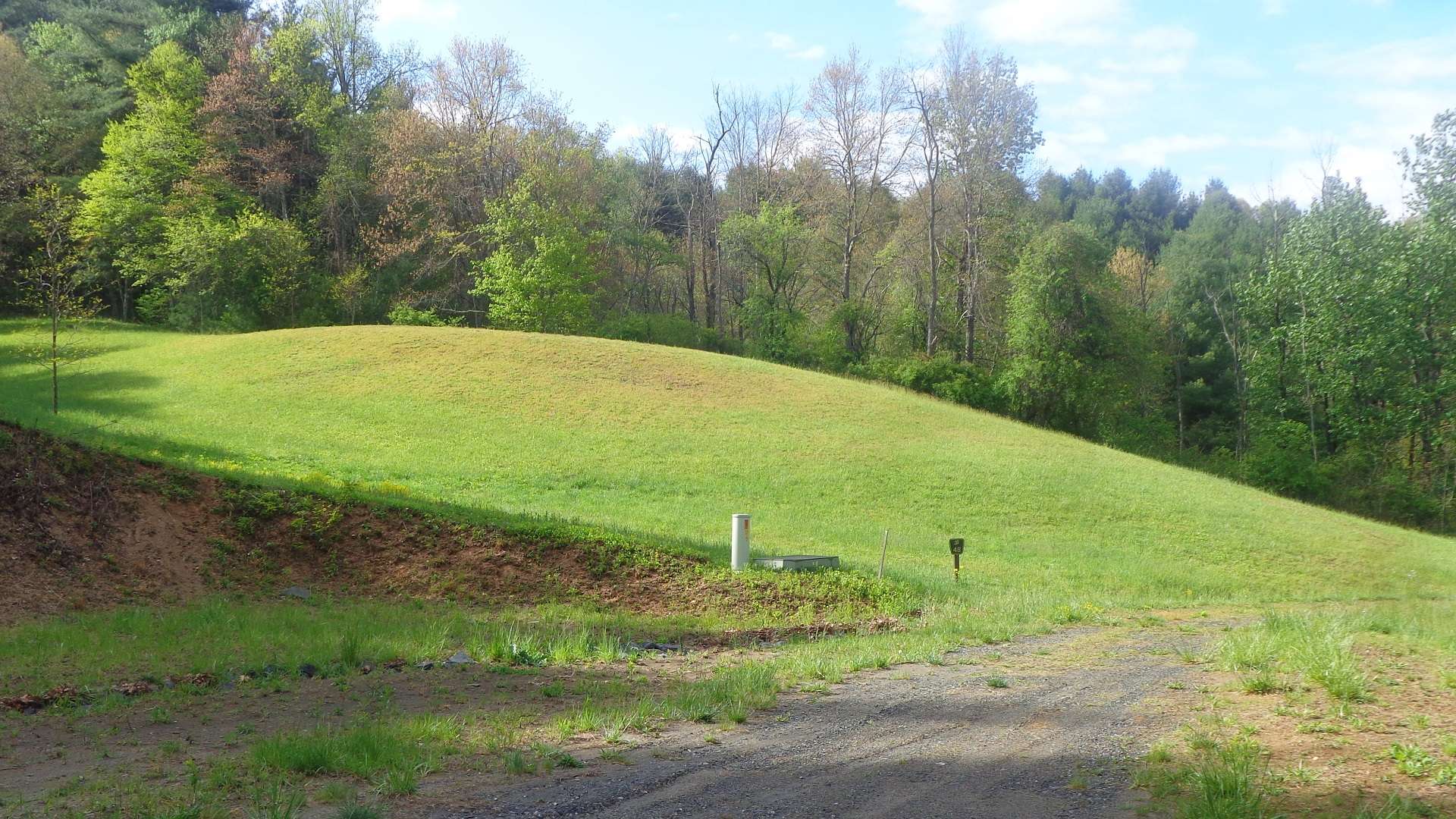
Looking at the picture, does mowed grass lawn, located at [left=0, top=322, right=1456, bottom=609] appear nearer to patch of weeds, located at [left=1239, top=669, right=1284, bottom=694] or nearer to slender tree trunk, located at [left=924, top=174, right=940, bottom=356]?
patch of weeds, located at [left=1239, top=669, right=1284, bottom=694]

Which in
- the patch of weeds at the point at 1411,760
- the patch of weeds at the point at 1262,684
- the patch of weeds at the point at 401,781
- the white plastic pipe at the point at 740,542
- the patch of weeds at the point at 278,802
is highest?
the patch of weeds at the point at 278,802

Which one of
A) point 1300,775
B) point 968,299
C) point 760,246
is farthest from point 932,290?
point 1300,775

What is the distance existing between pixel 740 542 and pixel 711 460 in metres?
14.4

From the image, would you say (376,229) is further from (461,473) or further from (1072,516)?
(1072,516)

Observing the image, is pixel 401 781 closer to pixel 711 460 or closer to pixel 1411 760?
pixel 1411 760

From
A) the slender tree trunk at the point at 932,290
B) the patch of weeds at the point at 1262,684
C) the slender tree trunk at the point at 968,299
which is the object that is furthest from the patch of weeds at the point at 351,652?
the slender tree trunk at the point at 932,290

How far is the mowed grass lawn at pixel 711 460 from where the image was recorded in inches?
847

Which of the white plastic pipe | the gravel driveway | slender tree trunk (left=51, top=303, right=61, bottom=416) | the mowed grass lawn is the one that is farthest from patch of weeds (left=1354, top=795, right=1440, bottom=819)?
slender tree trunk (left=51, top=303, right=61, bottom=416)

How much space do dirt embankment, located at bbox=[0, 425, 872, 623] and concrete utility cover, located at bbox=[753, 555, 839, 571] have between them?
848 millimetres

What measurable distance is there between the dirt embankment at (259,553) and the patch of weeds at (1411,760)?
9.24 m

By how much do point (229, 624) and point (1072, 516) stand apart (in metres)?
24.6

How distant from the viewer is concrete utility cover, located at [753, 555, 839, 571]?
16.0 meters

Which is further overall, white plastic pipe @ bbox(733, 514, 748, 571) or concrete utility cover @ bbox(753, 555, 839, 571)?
concrete utility cover @ bbox(753, 555, 839, 571)

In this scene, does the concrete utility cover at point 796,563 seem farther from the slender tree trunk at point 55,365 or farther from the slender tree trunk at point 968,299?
the slender tree trunk at point 968,299
